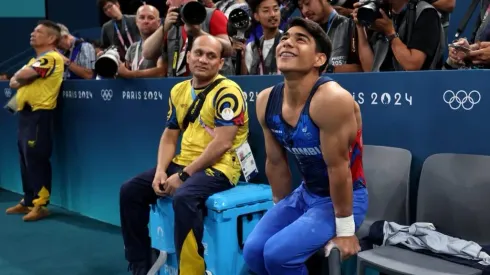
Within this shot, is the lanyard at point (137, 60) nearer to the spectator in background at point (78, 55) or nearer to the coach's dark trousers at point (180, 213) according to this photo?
the spectator in background at point (78, 55)

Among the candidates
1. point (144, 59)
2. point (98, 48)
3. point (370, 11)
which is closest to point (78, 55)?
point (98, 48)

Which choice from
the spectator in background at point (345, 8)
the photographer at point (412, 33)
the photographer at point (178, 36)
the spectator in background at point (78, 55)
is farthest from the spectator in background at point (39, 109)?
the photographer at point (412, 33)

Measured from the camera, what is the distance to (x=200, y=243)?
114 inches

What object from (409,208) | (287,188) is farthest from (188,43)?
(409,208)

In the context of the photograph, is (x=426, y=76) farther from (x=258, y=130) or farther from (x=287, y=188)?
(x=258, y=130)

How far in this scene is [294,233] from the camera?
222 centimetres

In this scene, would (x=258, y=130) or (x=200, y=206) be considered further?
(x=258, y=130)

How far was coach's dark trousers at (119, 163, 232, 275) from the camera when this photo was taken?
2.85 metres

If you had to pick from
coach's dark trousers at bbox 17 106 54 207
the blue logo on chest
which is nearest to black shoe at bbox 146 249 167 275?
the blue logo on chest

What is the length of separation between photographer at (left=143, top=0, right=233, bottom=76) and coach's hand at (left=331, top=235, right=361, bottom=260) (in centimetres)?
193

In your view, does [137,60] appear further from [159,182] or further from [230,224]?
[230,224]

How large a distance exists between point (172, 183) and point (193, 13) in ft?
3.88

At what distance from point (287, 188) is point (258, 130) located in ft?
3.03

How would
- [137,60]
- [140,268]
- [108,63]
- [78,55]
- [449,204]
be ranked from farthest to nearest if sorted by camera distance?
[78,55] → [137,60] → [108,63] → [140,268] → [449,204]
